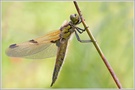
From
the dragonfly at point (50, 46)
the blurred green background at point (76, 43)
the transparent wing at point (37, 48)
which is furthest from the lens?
the blurred green background at point (76, 43)

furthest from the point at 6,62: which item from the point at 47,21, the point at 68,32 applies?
the point at 68,32

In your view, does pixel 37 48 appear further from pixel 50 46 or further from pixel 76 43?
pixel 76 43

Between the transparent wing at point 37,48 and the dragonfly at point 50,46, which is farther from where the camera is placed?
the transparent wing at point 37,48

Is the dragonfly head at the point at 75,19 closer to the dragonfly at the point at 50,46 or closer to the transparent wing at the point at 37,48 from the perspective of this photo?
the dragonfly at the point at 50,46

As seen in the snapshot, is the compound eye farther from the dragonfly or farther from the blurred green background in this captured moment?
the blurred green background

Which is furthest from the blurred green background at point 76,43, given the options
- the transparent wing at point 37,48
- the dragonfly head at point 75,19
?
the dragonfly head at point 75,19

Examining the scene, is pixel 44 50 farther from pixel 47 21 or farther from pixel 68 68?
pixel 47 21
